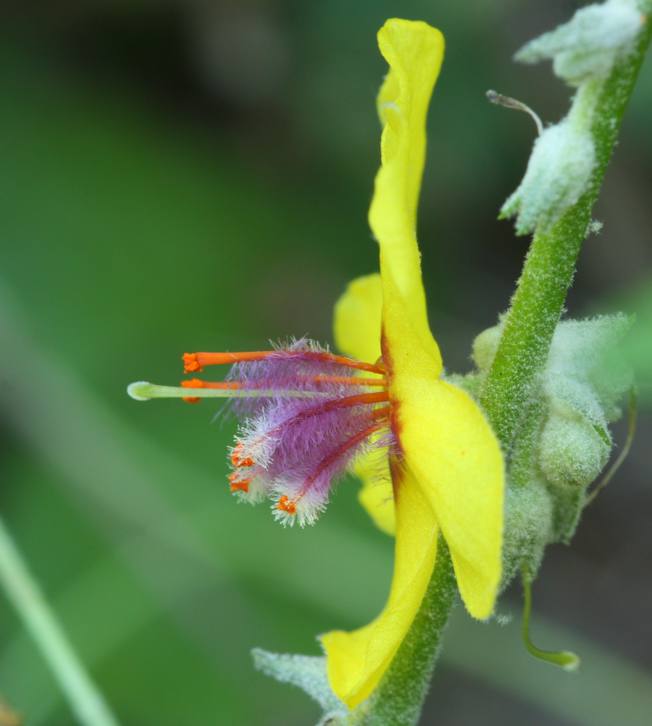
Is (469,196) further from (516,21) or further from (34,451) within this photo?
(34,451)

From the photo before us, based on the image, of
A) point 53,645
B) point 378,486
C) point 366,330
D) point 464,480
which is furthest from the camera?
point 53,645

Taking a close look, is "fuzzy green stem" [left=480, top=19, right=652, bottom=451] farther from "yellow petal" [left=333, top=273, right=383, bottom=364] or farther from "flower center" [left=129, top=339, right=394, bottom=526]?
"yellow petal" [left=333, top=273, right=383, bottom=364]

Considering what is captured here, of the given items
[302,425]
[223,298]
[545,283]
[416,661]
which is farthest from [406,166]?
[223,298]

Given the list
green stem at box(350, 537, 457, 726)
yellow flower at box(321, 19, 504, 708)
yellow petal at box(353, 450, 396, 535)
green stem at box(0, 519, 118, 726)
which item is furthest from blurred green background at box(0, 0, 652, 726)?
yellow flower at box(321, 19, 504, 708)

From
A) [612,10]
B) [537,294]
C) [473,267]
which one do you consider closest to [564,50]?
[612,10]

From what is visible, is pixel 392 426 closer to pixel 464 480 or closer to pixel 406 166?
pixel 464 480
